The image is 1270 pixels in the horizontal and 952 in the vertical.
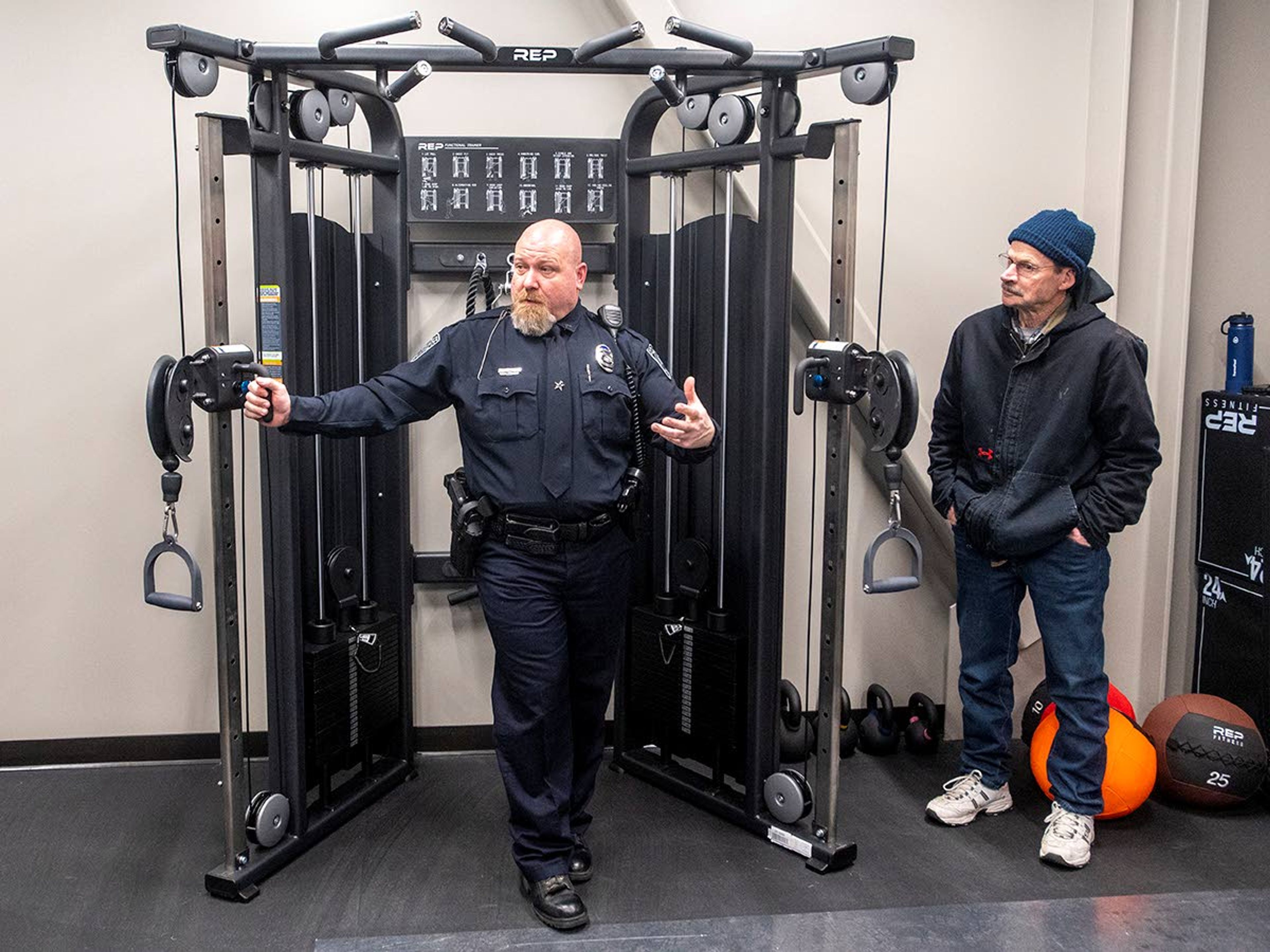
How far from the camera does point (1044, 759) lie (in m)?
3.73

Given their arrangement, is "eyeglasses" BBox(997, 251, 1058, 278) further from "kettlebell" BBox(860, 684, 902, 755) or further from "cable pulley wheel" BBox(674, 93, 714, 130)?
"kettlebell" BBox(860, 684, 902, 755)

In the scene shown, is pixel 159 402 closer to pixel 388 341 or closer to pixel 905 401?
pixel 388 341

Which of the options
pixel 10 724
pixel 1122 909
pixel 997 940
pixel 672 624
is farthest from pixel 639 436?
pixel 10 724

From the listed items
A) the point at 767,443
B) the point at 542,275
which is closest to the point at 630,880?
the point at 767,443

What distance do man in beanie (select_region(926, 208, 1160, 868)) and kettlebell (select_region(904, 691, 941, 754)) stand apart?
0.48m

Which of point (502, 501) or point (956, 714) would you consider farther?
point (956, 714)

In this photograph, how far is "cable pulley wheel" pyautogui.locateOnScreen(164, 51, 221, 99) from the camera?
9.61ft

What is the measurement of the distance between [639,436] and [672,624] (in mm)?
843

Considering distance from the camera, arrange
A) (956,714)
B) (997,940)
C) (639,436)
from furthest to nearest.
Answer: (956,714)
(639,436)
(997,940)

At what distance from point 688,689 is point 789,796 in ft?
1.63

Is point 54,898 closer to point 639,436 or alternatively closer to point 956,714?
point 639,436

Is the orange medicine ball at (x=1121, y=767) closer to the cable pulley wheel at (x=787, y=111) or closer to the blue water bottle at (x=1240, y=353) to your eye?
the blue water bottle at (x=1240, y=353)

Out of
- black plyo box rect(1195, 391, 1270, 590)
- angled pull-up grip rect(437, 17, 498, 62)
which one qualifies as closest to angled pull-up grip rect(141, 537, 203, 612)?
angled pull-up grip rect(437, 17, 498, 62)

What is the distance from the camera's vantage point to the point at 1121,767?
363 cm
